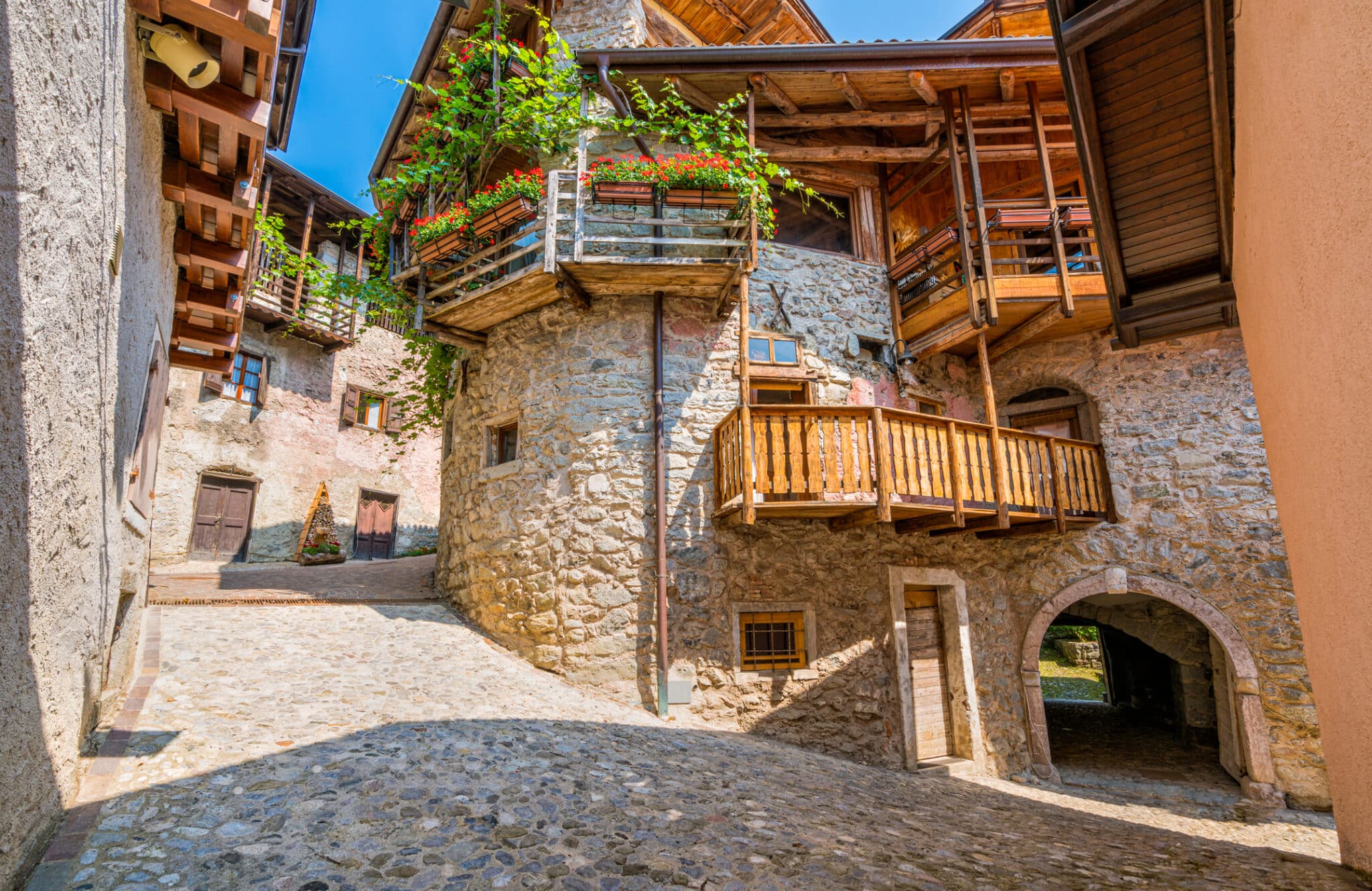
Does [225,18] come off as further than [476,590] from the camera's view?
No

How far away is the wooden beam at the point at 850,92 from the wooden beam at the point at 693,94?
5.65 feet

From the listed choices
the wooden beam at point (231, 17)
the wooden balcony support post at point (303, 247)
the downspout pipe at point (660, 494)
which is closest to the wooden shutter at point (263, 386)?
the wooden balcony support post at point (303, 247)

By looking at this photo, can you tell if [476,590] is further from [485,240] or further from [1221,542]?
[1221,542]

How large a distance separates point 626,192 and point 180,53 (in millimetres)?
5159

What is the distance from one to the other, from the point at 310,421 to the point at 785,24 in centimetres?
1322

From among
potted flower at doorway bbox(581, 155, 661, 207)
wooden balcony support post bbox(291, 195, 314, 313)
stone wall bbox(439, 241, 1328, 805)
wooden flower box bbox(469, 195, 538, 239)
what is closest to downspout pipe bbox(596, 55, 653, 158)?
potted flower at doorway bbox(581, 155, 661, 207)

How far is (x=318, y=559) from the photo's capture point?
1355 cm

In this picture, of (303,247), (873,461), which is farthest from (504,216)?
(303,247)

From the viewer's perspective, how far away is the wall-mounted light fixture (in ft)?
11.2

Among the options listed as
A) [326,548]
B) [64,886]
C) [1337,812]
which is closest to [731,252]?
[1337,812]

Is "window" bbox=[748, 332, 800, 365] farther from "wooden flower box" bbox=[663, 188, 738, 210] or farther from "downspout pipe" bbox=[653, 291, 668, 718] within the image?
"wooden flower box" bbox=[663, 188, 738, 210]

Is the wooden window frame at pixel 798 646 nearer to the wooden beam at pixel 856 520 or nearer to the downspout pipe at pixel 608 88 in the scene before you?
the wooden beam at pixel 856 520

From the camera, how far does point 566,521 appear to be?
8.05m

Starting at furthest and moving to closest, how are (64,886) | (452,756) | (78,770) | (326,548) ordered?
(326,548)
(452,756)
(78,770)
(64,886)
